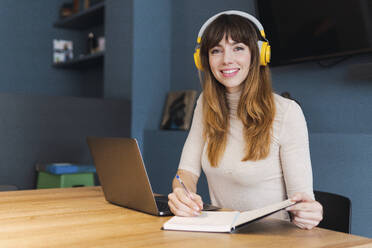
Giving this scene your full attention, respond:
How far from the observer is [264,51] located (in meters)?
1.39

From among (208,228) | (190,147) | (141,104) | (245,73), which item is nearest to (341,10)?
(245,73)

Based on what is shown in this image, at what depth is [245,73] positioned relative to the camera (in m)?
1.43

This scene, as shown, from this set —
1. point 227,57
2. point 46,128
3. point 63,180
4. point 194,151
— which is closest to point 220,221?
point 194,151

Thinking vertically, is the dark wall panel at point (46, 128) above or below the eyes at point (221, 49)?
below

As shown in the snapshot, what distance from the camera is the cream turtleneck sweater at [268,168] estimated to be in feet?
4.09

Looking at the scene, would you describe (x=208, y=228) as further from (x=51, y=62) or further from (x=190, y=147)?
(x=51, y=62)

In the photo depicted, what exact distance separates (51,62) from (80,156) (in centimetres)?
179

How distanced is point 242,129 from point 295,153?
0.70ft

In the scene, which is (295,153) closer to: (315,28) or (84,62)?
(315,28)

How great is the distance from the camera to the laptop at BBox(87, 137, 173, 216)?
1.03 m

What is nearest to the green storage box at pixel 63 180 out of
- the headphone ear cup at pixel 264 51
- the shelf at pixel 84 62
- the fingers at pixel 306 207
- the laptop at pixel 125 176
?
the shelf at pixel 84 62

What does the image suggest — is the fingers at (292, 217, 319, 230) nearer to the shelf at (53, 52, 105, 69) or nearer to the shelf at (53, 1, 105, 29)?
the shelf at (53, 52, 105, 69)

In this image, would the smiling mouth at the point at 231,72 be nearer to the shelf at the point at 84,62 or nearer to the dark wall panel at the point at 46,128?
the dark wall panel at the point at 46,128

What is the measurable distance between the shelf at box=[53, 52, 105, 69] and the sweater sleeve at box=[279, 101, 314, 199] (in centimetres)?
251
